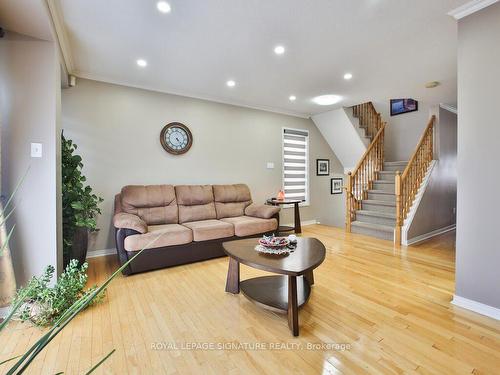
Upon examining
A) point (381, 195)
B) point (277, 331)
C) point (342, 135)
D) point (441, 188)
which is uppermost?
point (342, 135)

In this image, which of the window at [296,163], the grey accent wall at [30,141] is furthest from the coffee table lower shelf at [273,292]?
the window at [296,163]

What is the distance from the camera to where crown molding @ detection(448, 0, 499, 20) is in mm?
2214

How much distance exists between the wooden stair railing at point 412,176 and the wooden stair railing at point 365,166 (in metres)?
0.92

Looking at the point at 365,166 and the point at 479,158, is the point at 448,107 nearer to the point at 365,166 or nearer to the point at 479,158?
the point at 365,166

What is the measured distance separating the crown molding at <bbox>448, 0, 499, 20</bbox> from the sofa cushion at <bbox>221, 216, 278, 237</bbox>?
3.08m

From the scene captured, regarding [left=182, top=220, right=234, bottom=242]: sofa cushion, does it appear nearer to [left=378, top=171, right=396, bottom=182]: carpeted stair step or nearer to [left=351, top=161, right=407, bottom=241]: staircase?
[left=351, top=161, right=407, bottom=241]: staircase

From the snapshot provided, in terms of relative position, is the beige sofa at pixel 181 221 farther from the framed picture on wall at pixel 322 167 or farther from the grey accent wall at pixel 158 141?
the framed picture on wall at pixel 322 167

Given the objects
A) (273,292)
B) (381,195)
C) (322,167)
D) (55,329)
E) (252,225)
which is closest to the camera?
(55,329)

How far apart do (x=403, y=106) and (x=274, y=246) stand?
6060 mm

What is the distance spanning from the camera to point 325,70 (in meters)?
3.62

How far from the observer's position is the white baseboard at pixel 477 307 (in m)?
2.19

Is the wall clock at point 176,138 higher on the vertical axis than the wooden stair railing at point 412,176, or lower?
higher

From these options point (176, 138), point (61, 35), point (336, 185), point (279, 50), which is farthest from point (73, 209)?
point (336, 185)

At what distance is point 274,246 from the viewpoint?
7.85 ft
